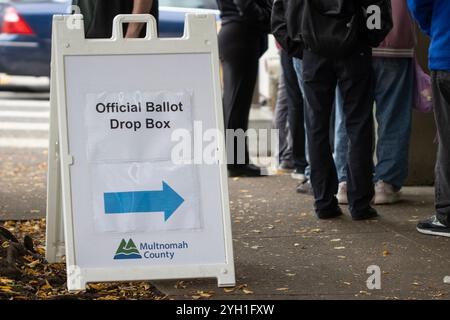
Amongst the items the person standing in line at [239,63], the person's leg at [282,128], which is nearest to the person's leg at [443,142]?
the person standing in line at [239,63]

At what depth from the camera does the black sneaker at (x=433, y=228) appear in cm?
665

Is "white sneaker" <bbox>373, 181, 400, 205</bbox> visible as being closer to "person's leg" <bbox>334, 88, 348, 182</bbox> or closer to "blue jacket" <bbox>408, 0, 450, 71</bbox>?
"person's leg" <bbox>334, 88, 348, 182</bbox>

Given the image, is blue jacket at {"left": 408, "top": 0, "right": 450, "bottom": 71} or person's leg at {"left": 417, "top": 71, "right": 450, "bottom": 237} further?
person's leg at {"left": 417, "top": 71, "right": 450, "bottom": 237}

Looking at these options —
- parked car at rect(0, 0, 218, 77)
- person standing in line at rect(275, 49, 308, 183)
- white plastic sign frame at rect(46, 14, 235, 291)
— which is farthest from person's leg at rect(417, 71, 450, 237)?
parked car at rect(0, 0, 218, 77)

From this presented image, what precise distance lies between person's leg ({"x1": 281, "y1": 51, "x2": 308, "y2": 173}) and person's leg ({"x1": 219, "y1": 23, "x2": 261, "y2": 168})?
1.84 feet

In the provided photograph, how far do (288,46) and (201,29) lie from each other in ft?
6.23

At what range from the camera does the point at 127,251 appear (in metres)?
5.28

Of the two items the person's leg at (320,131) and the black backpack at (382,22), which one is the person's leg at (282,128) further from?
the black backpack at (382,22)

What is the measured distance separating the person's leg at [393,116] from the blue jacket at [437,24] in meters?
0.98

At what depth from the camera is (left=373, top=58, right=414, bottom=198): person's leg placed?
7.60 metres

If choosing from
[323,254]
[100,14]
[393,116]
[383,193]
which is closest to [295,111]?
[393,116]

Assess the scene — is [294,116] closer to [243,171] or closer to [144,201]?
[243,171]

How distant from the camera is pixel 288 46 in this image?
714 centimetres
